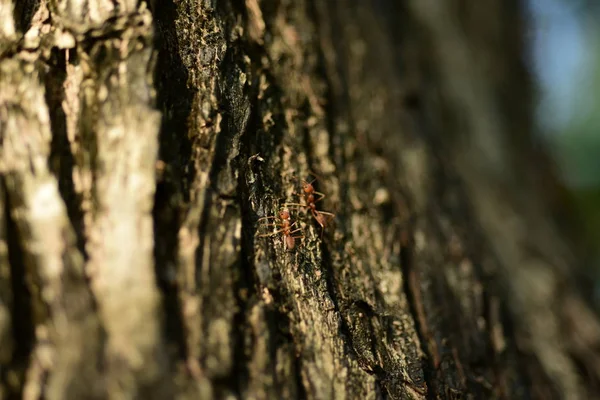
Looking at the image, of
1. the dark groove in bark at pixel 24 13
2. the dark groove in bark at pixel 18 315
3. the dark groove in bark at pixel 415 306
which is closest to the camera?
the dark groove in bark at pixel 18 315

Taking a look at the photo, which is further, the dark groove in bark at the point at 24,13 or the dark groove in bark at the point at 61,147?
the dark groove in bark at the point at 24,13

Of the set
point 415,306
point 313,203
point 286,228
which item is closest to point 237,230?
point 286,228

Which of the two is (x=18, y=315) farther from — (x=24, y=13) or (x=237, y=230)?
(x=24, y=13)

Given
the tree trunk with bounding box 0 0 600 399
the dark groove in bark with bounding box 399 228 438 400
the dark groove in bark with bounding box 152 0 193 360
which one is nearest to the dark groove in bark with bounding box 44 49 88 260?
the tree trunk with bounding box 0 0 600 399

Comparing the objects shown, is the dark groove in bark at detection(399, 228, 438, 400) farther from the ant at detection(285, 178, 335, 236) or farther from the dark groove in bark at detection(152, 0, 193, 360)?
the dark groove in bark at detection(152, 0, 193, 360)

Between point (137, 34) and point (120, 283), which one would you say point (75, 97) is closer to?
point (137, 34)

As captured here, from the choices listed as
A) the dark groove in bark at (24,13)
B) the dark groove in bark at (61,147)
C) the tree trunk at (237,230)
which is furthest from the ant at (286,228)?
the dark groove in bark at (24,13)

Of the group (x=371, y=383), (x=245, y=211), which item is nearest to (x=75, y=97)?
(x=245, y=211)

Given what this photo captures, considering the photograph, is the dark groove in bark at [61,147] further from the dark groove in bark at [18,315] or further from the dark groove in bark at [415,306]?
the dark groove in bark at [415,306]
